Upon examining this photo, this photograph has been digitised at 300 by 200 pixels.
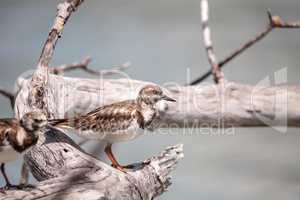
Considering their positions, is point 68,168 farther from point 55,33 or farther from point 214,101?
point 214,101

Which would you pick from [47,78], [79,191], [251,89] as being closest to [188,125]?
[251,89]

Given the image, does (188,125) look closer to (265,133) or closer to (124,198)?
(265,133)

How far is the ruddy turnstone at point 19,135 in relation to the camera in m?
2.72

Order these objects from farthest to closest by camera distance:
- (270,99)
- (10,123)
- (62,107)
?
(270,99) → (62,107) → (10,123)

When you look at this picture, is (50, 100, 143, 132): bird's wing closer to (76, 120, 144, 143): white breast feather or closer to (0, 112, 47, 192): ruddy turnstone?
(76, 120, 144, 143): white breast feather

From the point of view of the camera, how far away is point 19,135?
272cm

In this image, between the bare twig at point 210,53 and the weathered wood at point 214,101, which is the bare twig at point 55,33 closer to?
the weathered wood at point 214,101

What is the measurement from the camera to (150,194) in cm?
291

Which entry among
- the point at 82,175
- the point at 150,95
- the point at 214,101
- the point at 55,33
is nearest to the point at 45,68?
the point at 55,33

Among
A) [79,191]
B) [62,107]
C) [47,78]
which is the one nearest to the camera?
[79,191]

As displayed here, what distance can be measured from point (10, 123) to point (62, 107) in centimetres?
112

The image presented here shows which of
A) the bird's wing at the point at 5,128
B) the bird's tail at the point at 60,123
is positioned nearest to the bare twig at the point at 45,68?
the bird's tail at the point at 60,123

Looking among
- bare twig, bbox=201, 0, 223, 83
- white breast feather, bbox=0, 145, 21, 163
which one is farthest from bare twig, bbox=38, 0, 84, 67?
bare twig, bbox=201, 0, 223, 83

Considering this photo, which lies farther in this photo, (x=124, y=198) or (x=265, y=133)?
(x=265, y=133)
